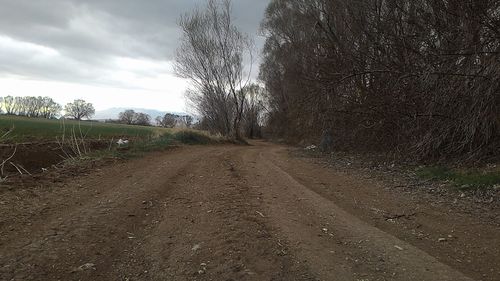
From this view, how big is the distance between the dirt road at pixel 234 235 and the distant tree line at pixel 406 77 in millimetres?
3014

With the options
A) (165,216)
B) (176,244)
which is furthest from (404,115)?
(176,244)

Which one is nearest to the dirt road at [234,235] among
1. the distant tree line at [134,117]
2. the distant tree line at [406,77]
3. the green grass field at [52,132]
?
the distant tree line at [406,77]

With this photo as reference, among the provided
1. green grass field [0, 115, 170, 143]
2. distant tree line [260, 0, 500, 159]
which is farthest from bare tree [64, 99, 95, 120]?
distant tree line [260, 0, 500, 159]

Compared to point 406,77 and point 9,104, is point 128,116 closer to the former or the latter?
point 9,104

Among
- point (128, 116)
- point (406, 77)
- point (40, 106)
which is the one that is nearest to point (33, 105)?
point (40, 106)

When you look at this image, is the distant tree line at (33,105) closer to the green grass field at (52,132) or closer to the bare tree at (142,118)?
the bare tree at (142,118)

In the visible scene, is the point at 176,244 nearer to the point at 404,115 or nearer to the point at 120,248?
the point at 120,248

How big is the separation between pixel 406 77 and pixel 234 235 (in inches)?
332

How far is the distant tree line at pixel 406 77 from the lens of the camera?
9.88 meters

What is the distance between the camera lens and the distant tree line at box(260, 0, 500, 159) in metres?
9.88

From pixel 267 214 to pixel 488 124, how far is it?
620 cm

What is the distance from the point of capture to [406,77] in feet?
39.9

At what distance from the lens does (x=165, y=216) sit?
673 cm

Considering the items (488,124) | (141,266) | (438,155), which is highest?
(488,124)
